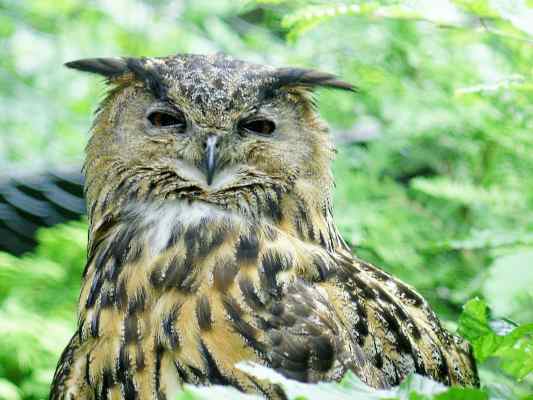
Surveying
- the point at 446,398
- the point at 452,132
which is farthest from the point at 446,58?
the point at 446,398

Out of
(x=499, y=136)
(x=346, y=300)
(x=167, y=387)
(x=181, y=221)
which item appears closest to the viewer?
(x=167, y=387)

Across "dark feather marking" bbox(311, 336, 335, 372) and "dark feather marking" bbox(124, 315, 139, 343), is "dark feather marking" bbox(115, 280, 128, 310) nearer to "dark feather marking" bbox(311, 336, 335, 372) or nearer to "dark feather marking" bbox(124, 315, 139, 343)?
"dark feather marking" bbox(124, 315, 139, 343)

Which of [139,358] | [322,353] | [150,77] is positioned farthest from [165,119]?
[322,353]

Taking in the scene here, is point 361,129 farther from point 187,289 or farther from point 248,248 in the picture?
point 187,289

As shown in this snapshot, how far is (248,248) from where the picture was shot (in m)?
1.92

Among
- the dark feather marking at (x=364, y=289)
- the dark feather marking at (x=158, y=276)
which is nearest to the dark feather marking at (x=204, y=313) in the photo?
the dark feather marking at (x=158, y=276)

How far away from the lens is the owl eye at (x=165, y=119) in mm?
2125

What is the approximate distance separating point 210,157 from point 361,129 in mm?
1636

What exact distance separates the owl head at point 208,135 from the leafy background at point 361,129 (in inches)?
8.6

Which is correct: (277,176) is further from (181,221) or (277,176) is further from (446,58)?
(446,58)

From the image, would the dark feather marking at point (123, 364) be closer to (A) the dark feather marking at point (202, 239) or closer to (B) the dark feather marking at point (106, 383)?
(B) the dark feather marking at point (106, 383)

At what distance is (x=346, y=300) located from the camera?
180cm

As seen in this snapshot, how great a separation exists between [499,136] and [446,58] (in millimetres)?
550

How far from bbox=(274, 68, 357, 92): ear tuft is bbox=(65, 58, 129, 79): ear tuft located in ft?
1.32
